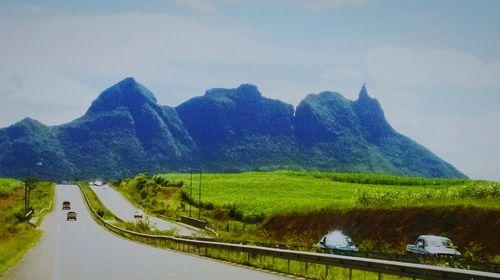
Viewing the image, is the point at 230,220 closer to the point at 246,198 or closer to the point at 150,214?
the point at 246,198

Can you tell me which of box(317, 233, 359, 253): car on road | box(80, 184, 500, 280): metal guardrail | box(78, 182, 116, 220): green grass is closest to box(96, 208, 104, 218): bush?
box(78, 182, 116, 220): green grass

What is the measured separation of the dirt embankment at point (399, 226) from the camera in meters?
45.2

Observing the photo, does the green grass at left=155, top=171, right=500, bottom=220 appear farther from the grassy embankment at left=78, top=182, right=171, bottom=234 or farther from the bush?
the bush

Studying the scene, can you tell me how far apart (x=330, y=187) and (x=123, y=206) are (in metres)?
36.6

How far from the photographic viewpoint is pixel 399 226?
54.3 m

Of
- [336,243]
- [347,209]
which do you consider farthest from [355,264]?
[347,209]

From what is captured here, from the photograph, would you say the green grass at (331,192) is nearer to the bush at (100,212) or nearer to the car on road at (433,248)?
the bush at (100,212)

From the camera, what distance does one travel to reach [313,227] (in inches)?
2611

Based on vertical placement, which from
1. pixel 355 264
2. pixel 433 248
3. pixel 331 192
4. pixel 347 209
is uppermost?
pixel 331 192

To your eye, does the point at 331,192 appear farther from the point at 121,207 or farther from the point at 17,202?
the point at 17,202

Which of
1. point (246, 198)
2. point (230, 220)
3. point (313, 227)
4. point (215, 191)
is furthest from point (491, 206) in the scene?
point (215, 191)

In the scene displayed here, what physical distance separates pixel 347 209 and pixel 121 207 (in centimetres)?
6765

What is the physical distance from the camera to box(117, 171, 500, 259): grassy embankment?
4822cm

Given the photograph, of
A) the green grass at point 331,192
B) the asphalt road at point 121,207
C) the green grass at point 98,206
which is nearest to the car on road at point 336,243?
the green grass at point 331,192
